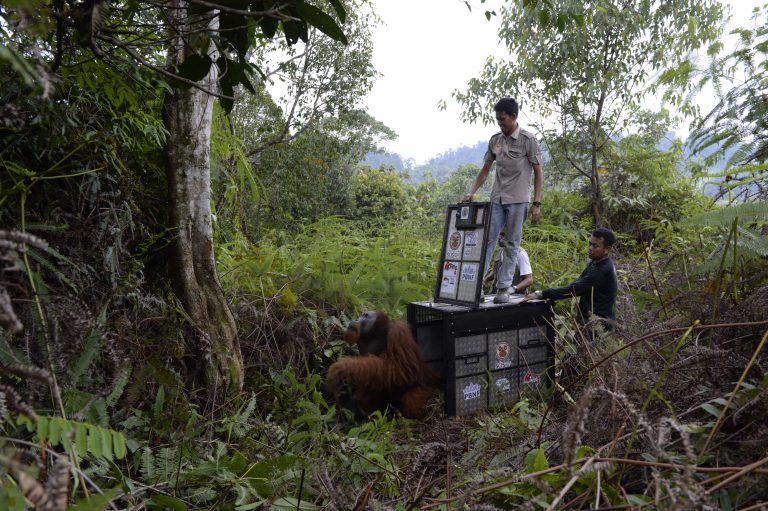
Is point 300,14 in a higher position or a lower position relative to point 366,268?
higher

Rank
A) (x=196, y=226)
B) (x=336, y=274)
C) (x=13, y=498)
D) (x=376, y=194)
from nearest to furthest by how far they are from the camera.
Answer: (x=13, y=498), (x=196, y=226), (x=336, y=274), (x=376, y=194)

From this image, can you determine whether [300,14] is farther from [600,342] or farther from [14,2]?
[600,342]

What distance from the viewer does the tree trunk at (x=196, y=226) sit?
3.14 meters

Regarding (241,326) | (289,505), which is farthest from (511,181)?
(289,505)

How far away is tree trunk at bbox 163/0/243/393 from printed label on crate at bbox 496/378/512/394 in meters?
1.69

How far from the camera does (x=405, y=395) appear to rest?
3799 millimetres

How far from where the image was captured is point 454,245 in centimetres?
429

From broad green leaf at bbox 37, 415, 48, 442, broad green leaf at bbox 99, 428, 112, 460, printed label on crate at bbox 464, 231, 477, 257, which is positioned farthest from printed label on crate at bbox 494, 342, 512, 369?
broad green leaf at bbox 37, 415, 48, 442

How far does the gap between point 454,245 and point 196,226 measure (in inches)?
73.6

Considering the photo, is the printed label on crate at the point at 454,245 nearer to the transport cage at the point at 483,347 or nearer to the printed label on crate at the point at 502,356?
the transport cage at the point at 483,347

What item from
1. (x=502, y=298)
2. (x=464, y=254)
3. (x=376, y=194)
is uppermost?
(x=376, y=194)

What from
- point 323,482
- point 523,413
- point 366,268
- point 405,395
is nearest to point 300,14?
point 323,482

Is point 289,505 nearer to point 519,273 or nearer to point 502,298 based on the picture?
point 502,298

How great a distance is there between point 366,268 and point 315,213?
8107 millimetres
